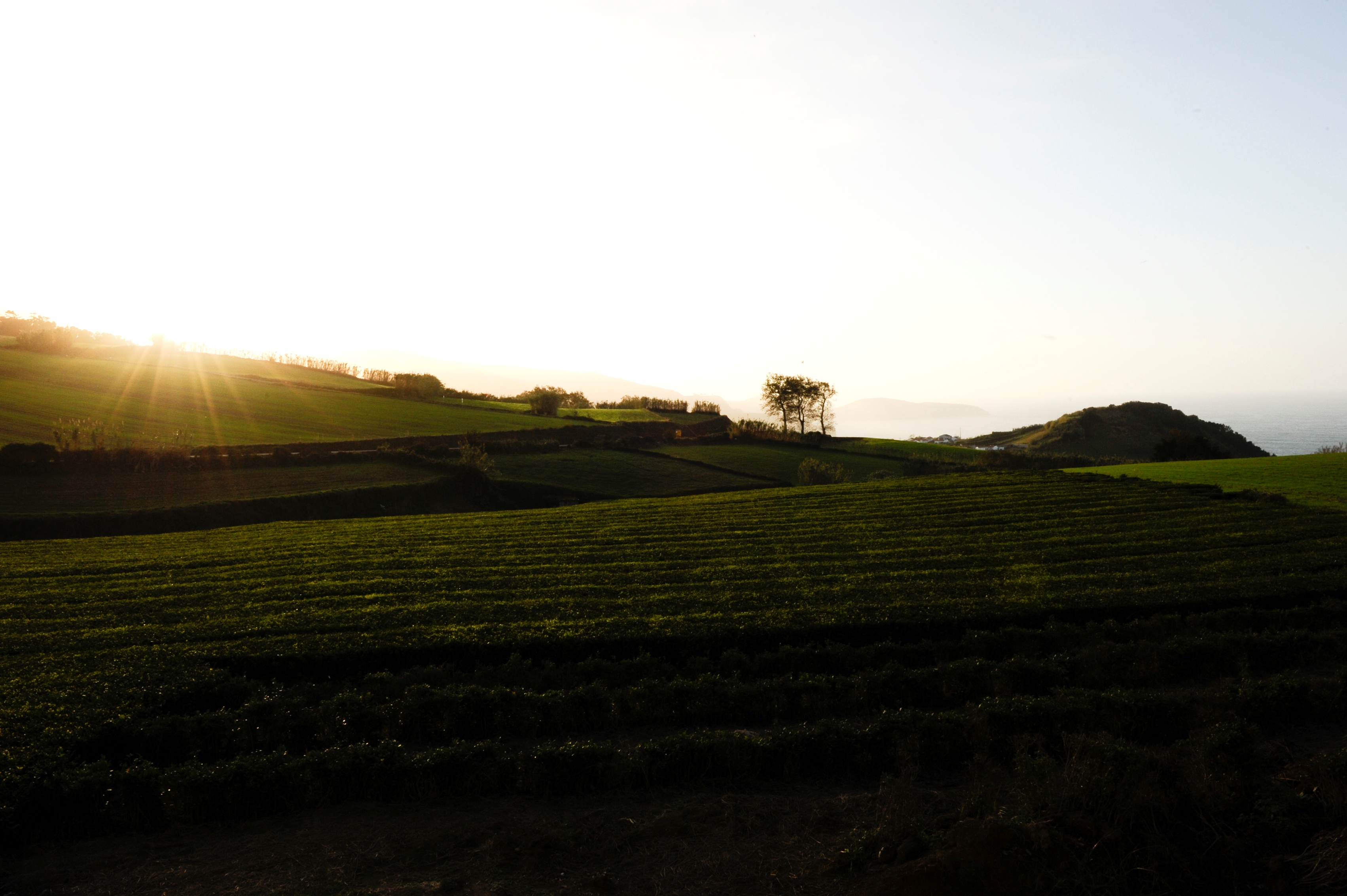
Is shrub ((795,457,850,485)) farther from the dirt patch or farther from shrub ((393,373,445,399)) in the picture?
shrub ((393,373,445,399))

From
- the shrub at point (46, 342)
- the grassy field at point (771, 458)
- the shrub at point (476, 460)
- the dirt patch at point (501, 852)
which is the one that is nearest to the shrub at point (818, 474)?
the grassy field at point (771, 458)

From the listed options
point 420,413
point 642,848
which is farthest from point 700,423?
point 642,848

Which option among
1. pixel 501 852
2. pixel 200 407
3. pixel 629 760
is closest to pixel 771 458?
pixel 200 407

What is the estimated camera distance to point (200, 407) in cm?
5434

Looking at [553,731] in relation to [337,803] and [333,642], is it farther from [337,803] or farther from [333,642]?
[333,642]

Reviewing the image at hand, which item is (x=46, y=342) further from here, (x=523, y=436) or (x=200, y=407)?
(x=523, y=436)

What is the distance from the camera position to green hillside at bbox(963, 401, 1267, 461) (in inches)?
3605

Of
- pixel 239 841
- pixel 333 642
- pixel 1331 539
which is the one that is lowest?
pixel 239 841

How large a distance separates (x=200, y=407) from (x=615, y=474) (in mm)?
32840

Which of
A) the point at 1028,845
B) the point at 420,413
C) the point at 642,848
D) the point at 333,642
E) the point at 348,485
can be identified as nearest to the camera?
the point at 1028,845

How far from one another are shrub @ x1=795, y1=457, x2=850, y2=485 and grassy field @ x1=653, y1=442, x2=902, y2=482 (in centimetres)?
138

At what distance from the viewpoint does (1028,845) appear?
22.9 feet

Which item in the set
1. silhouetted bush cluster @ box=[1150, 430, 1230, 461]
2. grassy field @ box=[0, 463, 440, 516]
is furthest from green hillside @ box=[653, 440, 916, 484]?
silhouetted bush cluster @ box=[1150, 430, 1230, 461]

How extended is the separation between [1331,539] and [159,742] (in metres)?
28.0
